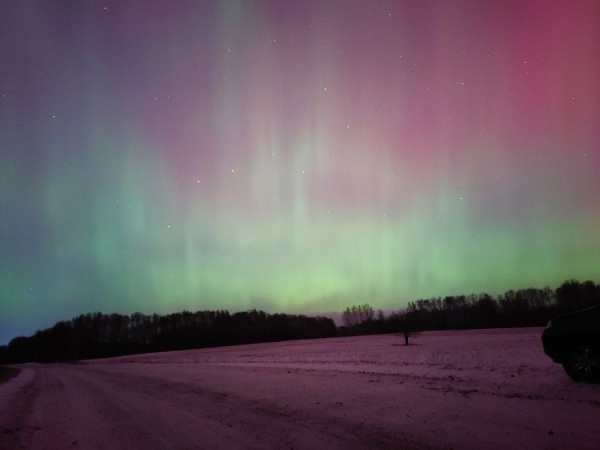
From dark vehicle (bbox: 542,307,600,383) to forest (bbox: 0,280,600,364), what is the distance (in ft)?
231

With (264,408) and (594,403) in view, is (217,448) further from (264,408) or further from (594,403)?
(594,403)

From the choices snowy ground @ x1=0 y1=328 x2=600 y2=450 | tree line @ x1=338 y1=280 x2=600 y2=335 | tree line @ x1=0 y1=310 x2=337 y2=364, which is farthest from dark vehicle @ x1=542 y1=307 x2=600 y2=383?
tree line @ x1=0 y1=310 x2=337 y2=364

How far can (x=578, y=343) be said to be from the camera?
8.84 meters

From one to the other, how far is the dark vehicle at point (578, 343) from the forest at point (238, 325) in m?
70.4

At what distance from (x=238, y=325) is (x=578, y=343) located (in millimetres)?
146989

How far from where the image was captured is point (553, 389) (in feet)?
28.1

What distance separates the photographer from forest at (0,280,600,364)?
101750mm

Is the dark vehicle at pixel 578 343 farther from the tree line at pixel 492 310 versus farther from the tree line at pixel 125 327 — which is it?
the tree line at pixel 125 327

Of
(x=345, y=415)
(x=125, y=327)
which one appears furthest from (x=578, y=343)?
(x=125, y=327)

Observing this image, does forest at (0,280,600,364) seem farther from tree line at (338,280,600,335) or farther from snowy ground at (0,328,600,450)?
snowy ground at (0,328,600,450)

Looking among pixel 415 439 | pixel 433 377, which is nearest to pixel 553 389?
pixel 433 377

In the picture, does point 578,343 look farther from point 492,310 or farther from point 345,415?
Answer: point 492,310

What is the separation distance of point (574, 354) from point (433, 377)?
158 inches

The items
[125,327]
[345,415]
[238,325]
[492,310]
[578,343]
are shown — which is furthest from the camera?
[125,327]
